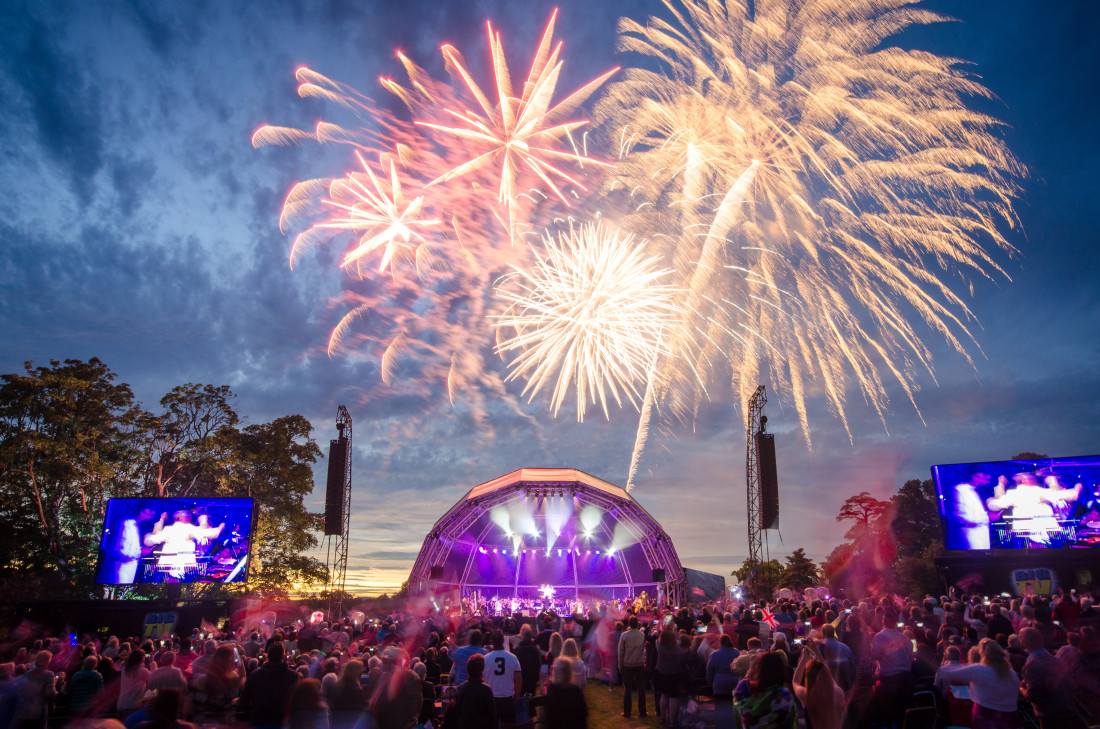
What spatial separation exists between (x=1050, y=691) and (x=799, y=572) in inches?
1793

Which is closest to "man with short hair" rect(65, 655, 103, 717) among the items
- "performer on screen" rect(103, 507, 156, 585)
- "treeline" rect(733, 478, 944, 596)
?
"performer on screen" rect(103, 507, 156, 585)

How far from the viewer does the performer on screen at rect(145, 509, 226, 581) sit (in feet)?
70.2

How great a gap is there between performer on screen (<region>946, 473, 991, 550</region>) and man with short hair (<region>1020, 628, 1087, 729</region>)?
2140cm

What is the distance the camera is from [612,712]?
1078 centimetres

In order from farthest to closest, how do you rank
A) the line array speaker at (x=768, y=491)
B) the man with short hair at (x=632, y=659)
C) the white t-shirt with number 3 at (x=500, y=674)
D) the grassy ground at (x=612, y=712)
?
the line array speaker at (x=768, y=491) < the man with short hair at (x=632, y=659) < the grassy ground at (x=612, y=712) < the white t-shirt with number 3 at (x=500, y=674)

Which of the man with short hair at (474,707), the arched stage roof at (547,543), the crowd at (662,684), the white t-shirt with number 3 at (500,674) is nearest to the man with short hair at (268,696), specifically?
the crowd at (662,684)

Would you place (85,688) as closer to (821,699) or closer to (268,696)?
(268,696)

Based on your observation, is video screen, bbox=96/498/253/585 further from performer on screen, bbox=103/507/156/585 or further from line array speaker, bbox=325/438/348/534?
line array speaker, bbox=325/438/348/534

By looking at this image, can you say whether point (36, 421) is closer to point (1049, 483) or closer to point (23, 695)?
point (23, 695)

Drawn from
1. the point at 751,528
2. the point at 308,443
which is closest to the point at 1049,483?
the point at 751,528

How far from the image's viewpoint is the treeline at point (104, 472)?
913 inches

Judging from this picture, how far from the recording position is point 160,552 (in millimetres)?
21469

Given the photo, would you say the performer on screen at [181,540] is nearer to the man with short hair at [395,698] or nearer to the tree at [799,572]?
the man with short hair at [395,698]

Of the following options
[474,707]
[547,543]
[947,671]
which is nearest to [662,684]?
[947,671]
